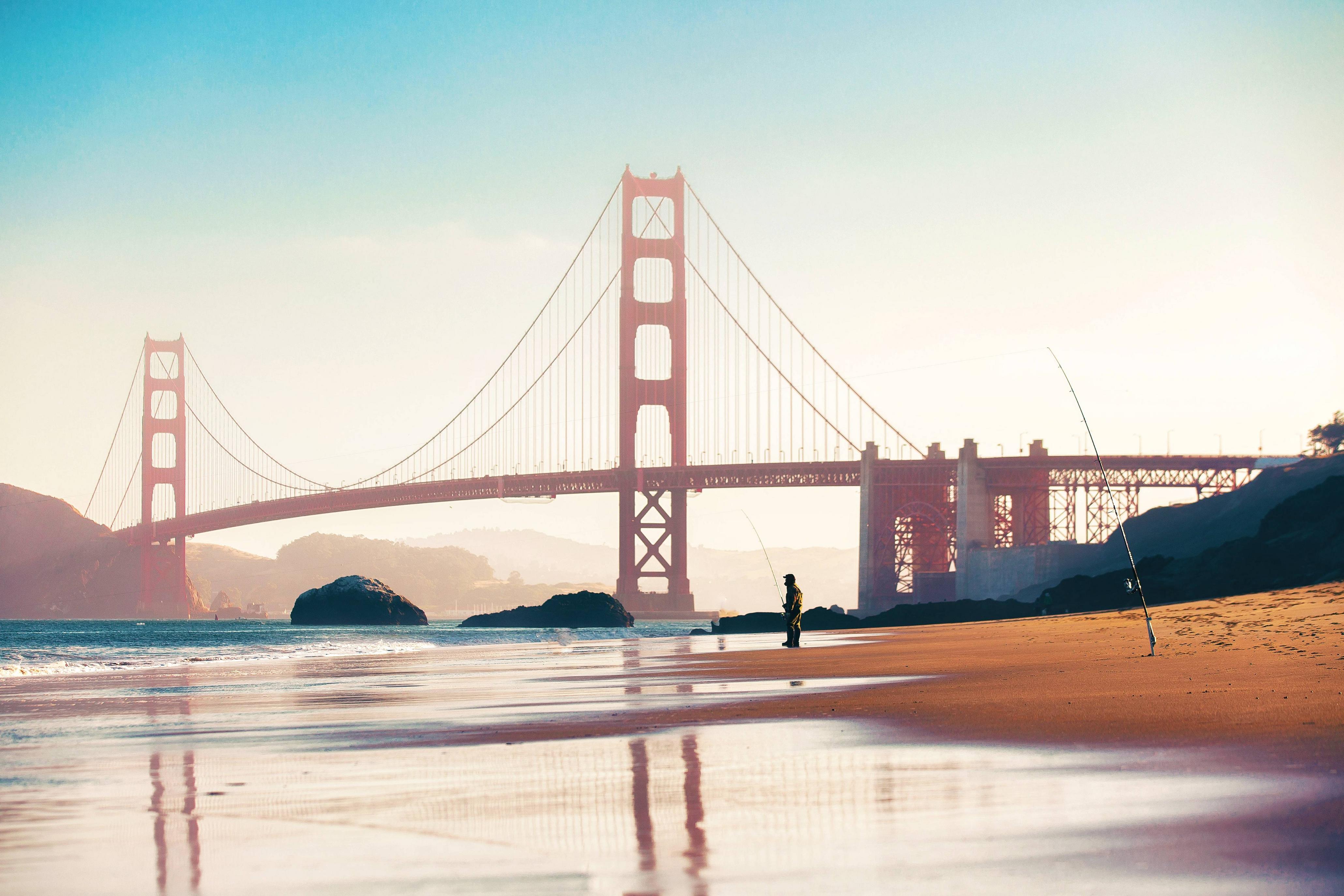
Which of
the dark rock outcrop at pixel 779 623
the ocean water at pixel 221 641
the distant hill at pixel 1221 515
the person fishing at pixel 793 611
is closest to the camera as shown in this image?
the person fishing at pixel 793 611

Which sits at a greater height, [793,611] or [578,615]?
[793,611]

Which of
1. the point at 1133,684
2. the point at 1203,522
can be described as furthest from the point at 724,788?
the point at 1203,522

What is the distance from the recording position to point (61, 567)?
10631 centimetres

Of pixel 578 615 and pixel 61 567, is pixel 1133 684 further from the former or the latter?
pixel 61 567

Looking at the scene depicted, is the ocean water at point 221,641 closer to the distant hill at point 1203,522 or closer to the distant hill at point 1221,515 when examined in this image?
the distant hill at point 1203,522

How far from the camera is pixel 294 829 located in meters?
4.66

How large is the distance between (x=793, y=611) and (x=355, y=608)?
54955mm

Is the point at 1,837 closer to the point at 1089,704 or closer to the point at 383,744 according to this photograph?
the point at 383,744

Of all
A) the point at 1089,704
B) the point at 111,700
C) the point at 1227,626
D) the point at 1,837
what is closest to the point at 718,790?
the point at 1,837

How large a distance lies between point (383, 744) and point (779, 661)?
10527 mm

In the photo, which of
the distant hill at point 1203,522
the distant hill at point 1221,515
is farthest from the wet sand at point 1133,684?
the distant hill at point 1221,515

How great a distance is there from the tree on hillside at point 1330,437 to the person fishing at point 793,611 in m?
47.7

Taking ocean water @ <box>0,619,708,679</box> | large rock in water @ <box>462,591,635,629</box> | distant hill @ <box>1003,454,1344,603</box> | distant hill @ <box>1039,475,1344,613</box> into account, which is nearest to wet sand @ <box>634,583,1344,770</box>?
distant hill @ <box>1039,475,1344,613</box>

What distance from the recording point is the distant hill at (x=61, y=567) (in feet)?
339
